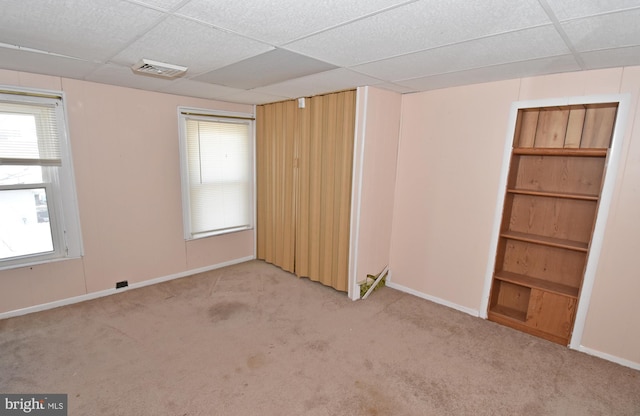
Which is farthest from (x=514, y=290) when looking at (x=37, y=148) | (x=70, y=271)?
(x=37, y=148)

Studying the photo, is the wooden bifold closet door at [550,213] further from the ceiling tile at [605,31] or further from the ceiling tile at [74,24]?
the ceiling tile at [74,24]

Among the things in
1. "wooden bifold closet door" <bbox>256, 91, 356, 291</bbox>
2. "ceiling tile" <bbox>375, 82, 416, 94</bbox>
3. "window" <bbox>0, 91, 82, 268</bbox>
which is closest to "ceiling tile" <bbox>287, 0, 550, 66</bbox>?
"ceiling tile" <bbox>375, 82, 416, 94</bbox>

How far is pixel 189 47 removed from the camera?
1.98 metres

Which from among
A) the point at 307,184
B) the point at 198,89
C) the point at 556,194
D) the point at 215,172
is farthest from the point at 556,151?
the point at 215,172

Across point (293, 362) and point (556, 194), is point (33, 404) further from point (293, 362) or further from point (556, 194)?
point (556, 194)

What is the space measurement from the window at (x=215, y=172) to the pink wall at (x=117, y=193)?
0.40 feet

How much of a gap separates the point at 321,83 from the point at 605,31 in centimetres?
197

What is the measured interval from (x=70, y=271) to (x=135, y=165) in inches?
49.2

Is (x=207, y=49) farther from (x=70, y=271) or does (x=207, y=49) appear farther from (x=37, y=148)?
(x=70, y=271)

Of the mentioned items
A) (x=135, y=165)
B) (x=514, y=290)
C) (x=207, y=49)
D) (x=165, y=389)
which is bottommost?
(x=165, y=389)

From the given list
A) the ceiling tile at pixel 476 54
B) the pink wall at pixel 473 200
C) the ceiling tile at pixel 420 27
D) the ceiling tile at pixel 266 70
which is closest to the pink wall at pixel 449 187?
the pink wall at pixel 473 200

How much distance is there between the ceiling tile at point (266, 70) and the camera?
7.08ft

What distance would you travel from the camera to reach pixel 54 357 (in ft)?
7.74

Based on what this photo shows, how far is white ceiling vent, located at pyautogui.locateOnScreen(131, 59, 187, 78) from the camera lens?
7.36ft
